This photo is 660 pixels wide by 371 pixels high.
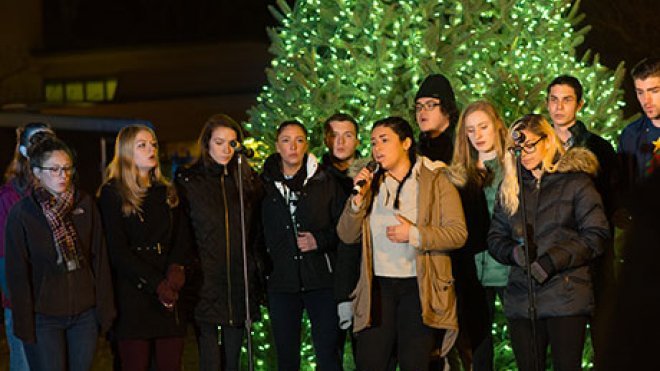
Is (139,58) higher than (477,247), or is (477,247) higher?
(139,58)

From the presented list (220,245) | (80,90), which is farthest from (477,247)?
(80,90)

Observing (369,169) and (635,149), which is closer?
(369,169)

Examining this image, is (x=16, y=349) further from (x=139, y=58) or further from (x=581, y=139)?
(x=139, y=58)

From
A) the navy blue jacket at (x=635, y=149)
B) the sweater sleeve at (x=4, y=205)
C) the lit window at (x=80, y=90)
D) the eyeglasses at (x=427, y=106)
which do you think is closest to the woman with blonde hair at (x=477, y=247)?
the eyeglasses at (x=427, y=106)

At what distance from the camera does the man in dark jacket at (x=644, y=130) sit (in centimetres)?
672

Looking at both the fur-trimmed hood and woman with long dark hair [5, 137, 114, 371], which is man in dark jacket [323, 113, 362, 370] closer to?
the fur-trimmed hood

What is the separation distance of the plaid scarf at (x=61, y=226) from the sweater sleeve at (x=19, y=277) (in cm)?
17

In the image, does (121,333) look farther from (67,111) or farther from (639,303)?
(67,111)

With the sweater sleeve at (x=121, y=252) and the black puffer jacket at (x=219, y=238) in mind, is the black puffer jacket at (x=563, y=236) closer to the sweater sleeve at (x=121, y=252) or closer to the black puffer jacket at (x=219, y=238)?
the black puffer jacket at (x=219, y=238)

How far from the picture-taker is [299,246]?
7.43 m

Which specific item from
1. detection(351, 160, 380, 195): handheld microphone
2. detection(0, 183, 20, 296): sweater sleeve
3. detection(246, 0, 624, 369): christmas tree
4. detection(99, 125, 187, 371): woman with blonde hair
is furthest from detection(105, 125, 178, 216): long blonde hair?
detection(351, 160, 380, 195): handheld microphone

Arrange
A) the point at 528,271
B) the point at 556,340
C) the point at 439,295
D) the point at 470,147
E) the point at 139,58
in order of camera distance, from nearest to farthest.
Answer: the point at 528,271, the point at 556,340, the point at 439,295, the point at 470,147, the point at 139,58

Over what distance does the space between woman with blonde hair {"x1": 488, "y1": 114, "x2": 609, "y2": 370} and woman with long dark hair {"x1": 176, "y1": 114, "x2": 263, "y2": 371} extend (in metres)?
1.78

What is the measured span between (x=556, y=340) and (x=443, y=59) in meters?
2.41
